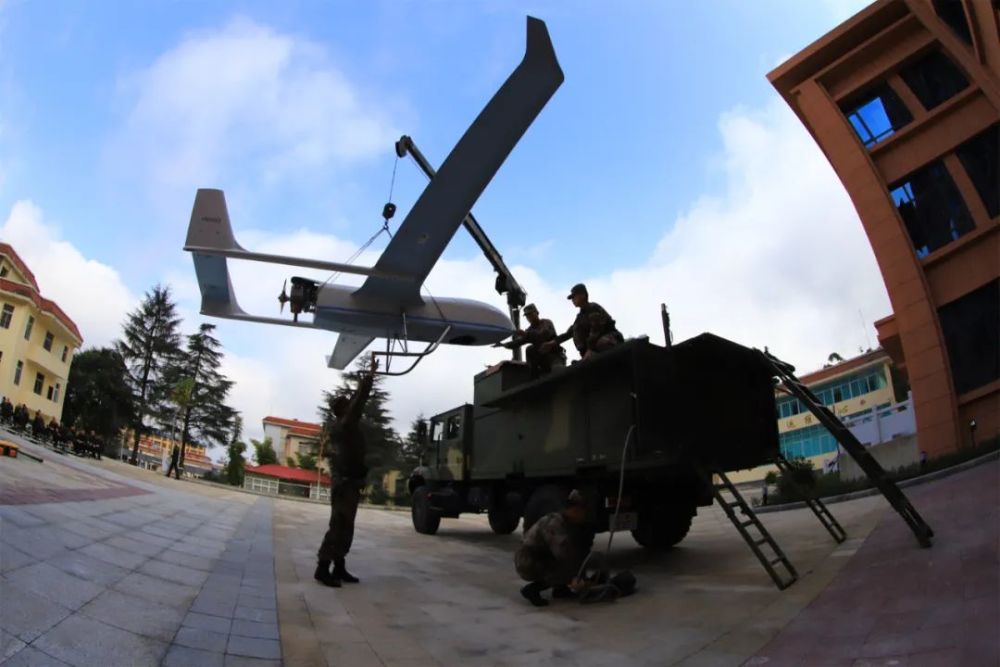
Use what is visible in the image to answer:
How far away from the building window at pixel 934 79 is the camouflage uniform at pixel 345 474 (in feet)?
54.4

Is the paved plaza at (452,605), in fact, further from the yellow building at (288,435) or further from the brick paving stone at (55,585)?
the yellow building at (288,435)

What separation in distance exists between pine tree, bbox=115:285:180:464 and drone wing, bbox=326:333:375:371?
35883mm

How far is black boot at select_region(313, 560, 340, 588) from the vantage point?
18.0ft

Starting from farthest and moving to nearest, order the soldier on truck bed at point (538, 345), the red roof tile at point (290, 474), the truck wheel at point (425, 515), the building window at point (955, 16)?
the red roof tile at point (290, 474) < the building window at point (955, 16) < the truck wheel at point (425, 515) < the soldier on truck bed at point (538, 345)

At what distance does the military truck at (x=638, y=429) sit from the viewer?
616cm

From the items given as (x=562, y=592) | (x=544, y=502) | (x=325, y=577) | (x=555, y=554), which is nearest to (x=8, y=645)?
(x=325, y=577)

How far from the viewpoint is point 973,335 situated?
1358 centimetres

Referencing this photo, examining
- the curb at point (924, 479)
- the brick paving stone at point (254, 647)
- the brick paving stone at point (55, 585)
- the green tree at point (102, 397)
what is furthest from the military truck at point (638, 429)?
the green tree at point (102, 397)

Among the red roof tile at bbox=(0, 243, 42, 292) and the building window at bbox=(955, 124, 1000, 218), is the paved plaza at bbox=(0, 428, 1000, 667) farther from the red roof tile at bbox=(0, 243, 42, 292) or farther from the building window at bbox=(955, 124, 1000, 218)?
the red roof tile at bbox=(0, 243, 42, 292)

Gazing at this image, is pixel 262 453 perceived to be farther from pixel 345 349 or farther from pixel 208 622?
pixel 208 622

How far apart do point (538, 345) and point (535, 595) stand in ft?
12.2

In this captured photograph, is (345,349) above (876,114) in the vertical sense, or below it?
below

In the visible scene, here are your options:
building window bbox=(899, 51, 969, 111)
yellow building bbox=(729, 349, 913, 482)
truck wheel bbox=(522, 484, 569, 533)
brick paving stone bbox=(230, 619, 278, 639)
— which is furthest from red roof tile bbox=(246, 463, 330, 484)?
brick paving stone bbox=(230, 619, 278, 639)

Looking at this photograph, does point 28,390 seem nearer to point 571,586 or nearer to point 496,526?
point 496,526
